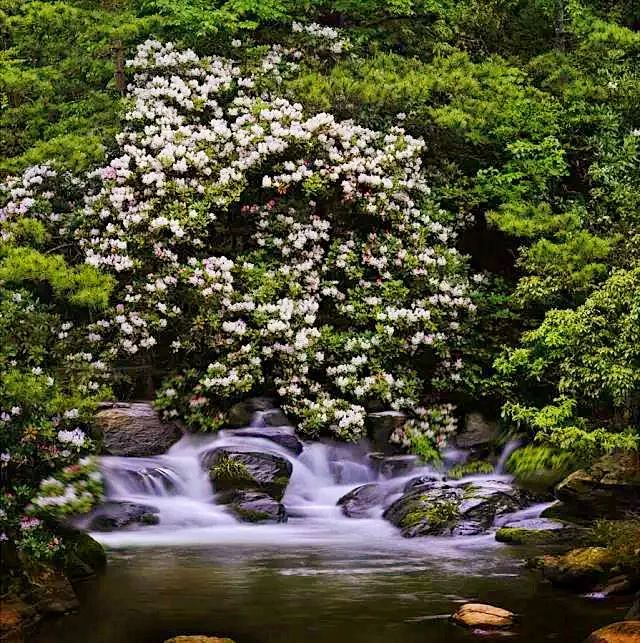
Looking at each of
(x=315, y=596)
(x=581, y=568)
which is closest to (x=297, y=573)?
(x=315, y=596)

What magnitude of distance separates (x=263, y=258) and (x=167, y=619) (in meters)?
8.86

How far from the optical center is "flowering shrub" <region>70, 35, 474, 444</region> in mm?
14789

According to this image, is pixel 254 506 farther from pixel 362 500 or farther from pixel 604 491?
pixel 604 491

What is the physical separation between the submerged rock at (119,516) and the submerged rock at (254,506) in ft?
3.26

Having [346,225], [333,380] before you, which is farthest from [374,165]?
[333,380]

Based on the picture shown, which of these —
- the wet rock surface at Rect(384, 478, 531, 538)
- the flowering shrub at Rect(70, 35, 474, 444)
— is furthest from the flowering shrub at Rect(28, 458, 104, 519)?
the flowering shrub at Rect(70, 35, 474, 444)

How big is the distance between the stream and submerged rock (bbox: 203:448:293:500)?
0.73 feet

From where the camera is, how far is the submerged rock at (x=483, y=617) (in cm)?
755

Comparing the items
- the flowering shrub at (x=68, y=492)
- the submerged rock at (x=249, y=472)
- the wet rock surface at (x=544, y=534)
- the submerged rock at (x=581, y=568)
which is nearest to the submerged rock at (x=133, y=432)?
the submerged rock at (x=249, y=472)

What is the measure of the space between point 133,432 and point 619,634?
856cm

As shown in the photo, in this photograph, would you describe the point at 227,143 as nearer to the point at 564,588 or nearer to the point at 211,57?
the point at 211,57

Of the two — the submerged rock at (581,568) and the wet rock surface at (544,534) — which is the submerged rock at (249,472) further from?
the submerged rock at (581,568)

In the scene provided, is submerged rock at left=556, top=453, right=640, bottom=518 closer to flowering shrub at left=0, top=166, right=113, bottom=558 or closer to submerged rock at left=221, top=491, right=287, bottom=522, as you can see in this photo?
submerged rock at left=221, top=491, right=287, bottom=522

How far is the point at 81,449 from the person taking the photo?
8641mm
